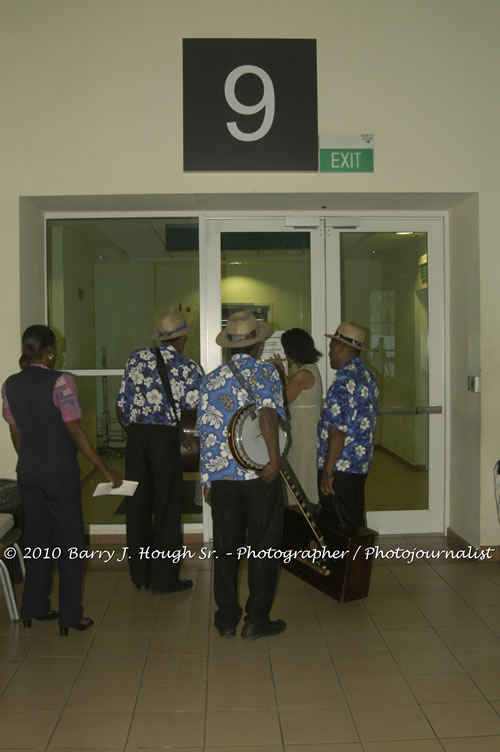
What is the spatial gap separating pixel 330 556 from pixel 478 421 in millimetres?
1695

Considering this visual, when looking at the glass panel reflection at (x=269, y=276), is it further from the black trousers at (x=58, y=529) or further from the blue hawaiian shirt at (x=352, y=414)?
the black trousers at (x=58, y=529)

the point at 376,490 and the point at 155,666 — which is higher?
the point at 376,490

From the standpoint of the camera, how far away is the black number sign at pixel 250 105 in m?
4.81

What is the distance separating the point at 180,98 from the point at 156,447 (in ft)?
8.22

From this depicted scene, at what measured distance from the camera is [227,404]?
3586 mm

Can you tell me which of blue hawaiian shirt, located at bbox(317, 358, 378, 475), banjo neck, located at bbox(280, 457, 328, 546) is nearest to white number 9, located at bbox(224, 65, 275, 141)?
blue hawaiian shirt, located at bbox(317, 358, 378, 475)

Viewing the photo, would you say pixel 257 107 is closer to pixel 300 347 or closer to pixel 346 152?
pixel 346 152

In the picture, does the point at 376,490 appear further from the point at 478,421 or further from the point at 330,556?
the point at 330,556

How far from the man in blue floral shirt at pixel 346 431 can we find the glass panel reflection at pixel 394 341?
134 centimetres

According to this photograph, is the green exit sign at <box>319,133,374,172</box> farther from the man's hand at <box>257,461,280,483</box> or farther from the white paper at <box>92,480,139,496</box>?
the white paper at <box>92,480,139,496</box>

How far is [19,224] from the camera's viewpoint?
4852 mm

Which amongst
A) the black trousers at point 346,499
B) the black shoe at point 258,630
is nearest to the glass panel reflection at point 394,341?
the black trousers at point 346,499

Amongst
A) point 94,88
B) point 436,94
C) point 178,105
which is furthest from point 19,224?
point 436,94

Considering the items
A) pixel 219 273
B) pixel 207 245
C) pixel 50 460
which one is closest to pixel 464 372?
pixel 219 273
